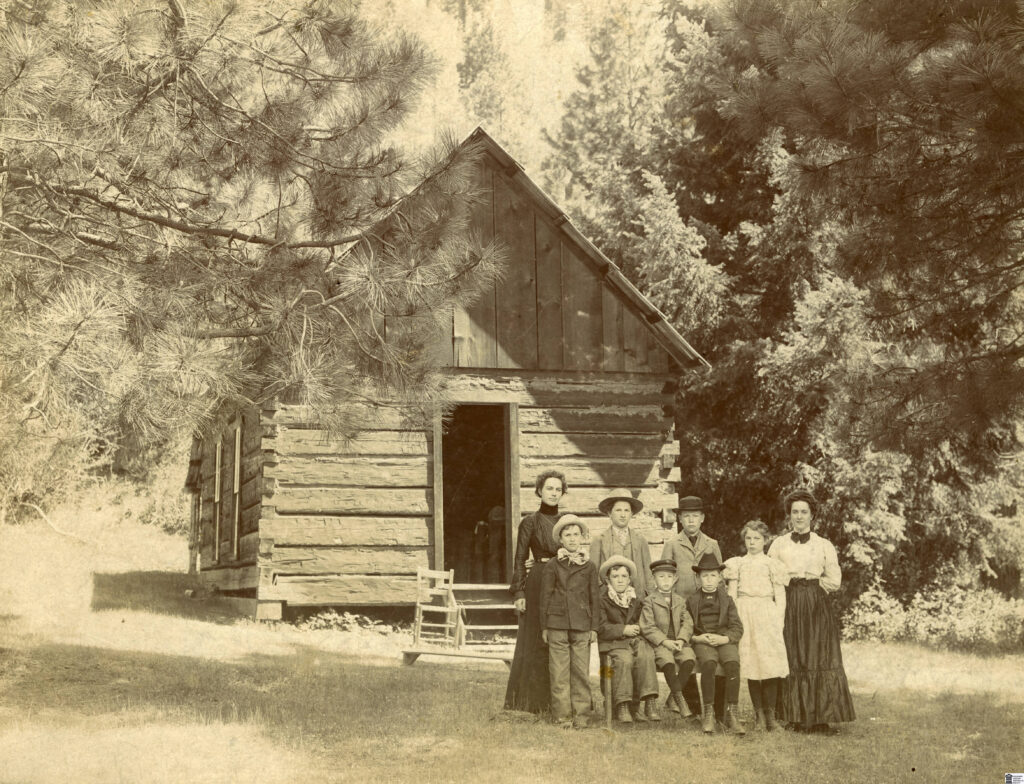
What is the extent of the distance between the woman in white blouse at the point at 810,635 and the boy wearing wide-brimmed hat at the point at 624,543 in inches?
41.3

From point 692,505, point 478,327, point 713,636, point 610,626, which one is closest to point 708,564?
point 713,636

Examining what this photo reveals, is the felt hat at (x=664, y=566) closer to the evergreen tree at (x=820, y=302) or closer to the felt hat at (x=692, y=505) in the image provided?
the felt hat at (x=692, y=505)

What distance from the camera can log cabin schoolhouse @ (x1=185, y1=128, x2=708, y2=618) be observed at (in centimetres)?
1339

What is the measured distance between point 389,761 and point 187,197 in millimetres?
4452

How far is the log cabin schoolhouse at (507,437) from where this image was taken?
13391mm

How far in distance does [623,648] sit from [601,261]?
22.4ft

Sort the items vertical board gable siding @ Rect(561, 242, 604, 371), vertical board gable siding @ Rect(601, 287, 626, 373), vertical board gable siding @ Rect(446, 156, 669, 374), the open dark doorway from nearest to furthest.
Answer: vertical board gable siding @ Rect(446, 156, 669, 374)
vertical board gable siding @ Rect(561, 242, 604, 371)
vertical board gable siding @ Rect(601, 287, 626, 373)
the open dark doorway

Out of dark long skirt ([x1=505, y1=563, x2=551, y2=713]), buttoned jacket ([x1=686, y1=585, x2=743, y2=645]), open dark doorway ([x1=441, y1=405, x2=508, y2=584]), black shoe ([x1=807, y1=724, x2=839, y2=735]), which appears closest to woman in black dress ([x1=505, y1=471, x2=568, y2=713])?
dark long skirt ([x1=505, y1=563, x2=551, y2=713])

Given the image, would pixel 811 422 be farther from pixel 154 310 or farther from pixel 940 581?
pixel 154 310

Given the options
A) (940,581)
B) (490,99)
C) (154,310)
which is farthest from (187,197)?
(490,99)

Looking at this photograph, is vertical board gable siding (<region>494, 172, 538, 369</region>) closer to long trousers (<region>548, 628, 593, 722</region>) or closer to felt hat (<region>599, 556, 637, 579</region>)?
felt hat (<region>599, 556, 637, 579</region>)

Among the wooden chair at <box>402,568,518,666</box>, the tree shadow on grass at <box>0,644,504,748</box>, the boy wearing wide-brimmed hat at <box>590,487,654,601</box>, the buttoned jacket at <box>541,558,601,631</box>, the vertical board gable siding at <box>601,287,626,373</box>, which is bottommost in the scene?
the tree shadow on grass at <box>0,644,504,748</box>

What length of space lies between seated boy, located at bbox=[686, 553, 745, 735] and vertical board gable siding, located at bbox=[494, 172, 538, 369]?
6.07 m

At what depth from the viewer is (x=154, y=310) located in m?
7.49
